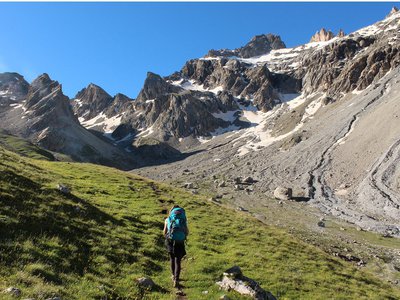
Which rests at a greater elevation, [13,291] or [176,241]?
[176,241]

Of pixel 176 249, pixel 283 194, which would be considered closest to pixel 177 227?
pixel 176 249

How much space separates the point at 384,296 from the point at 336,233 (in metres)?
32.1

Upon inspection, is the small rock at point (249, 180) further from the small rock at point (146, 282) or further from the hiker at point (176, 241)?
the small rock at point (146, 282)

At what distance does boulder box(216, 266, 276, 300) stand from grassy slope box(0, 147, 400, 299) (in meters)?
0.70

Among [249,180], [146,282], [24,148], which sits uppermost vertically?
[24,148]

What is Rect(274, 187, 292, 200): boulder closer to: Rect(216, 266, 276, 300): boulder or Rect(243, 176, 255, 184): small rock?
Rect(243, 176, 255, 184): small rock

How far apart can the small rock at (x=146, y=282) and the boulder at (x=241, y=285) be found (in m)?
3.66

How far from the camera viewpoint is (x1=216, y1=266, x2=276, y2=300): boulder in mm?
15977

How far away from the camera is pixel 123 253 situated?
60.6 feet

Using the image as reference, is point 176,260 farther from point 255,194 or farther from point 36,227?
point 255,194

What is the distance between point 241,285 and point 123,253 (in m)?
6.51

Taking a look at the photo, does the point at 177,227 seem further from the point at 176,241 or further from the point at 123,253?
the point at 123,253

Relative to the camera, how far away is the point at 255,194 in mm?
94312

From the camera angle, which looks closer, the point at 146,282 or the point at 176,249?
the point at 146,282
